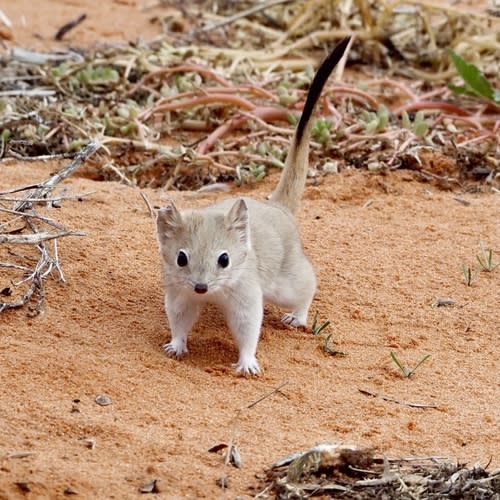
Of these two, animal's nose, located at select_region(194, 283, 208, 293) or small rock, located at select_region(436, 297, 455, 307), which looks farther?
small rock, located at select_region(436, 297, 455, 307)

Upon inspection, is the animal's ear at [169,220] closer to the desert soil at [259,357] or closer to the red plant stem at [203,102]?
the desert soil at [259,357]

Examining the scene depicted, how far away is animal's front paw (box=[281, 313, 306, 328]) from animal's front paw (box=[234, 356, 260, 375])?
0.54 metres

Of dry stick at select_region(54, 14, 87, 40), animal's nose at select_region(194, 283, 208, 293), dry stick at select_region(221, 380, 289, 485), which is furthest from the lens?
dry stick at select_region(54, 14, 87, 40)

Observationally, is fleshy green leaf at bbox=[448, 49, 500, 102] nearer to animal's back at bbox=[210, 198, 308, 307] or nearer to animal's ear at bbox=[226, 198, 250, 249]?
animal's back at bbox=[210, 198, 308, 307]

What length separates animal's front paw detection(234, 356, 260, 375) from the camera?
4.54 metres

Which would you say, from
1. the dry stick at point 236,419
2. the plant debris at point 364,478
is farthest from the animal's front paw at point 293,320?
the plant debris at point 364,478

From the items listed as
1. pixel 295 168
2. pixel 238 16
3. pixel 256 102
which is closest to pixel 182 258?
pixel 295 168

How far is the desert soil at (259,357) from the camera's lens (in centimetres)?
370

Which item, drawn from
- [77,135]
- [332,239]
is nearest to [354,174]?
[332,239]

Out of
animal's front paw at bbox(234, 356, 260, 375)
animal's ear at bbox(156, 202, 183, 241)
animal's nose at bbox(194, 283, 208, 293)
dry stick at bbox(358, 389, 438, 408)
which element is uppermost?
animal's ear at bbox(156, 202, 183, 241)

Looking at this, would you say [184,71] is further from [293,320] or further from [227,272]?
[227,272]

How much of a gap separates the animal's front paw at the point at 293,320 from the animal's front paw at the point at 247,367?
537mm

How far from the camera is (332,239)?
5.96 meters

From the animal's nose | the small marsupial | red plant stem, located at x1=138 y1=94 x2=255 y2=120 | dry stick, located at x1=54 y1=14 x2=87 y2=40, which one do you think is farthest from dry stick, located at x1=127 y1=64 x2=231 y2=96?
the animal's nose
